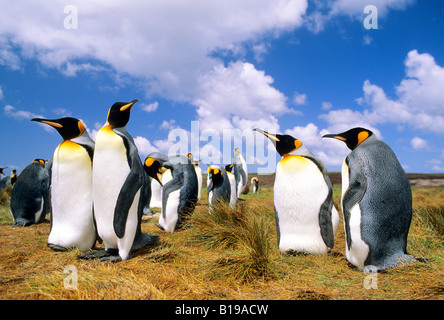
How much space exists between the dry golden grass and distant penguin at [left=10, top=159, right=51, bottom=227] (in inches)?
111

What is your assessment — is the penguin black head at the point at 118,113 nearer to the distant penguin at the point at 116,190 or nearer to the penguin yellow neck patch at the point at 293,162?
the distant penguin at the point at 116,190

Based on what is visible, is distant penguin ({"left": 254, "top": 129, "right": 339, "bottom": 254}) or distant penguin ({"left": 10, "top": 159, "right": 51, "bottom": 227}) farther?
distant penguin ({"left": 10, "top": 159, "right": 51, "bottom": 227})

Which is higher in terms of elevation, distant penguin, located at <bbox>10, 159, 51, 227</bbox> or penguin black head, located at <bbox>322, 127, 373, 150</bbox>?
Answer: penguin black head, located at <bbox>322, 127, 373, 150</bbox>

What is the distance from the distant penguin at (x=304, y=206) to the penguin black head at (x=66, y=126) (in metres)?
2.97

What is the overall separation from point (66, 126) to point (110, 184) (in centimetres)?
125

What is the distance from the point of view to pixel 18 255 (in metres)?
4.05

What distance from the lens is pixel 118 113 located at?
383cm

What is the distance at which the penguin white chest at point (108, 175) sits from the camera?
3639mm

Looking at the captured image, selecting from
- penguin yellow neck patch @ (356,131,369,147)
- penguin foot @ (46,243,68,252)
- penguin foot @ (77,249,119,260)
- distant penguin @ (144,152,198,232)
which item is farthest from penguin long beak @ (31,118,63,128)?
penguin yellow neck patch @ (356,131,369,147)

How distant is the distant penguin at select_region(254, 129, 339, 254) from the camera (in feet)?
13.2

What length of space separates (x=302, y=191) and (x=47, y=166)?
6481mm

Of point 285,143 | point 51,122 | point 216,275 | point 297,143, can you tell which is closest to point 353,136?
point 297,143

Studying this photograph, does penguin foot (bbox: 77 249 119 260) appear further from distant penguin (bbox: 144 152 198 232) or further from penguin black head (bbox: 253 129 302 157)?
penguin black head (bbox: 253 129 302 157)
